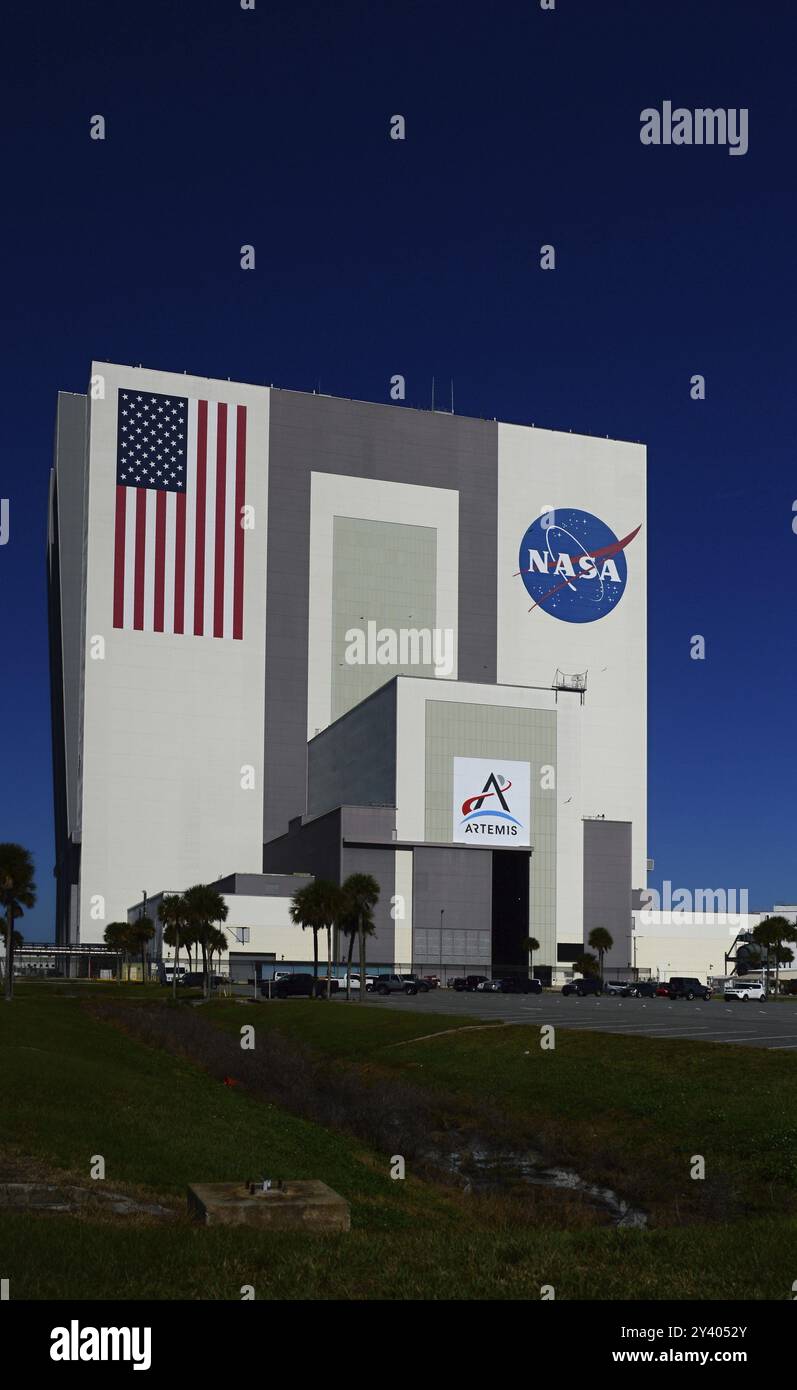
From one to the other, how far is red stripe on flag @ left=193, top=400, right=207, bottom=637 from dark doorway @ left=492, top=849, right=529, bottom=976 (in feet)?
130

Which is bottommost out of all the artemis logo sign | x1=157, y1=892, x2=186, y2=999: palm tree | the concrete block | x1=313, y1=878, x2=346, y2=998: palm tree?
x1=157, y1=892, x2=186, y2=999: palm tree

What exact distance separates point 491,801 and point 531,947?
1356 centimetres

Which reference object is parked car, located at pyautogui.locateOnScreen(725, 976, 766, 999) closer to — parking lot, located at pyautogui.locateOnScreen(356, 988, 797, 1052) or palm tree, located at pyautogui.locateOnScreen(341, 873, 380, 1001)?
palm tree, located at pyautogui.locateOnScreen(341, 873, 380, 1001)

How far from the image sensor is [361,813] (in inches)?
4606

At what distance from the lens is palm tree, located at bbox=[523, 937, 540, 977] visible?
387ft

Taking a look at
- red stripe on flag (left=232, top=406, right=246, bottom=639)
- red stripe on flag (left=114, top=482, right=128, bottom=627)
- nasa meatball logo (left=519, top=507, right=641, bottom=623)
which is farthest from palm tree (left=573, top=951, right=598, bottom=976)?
red stripe on flag (left=114, top=482, right=128, bottom=627)

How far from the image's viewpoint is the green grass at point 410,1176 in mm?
10055

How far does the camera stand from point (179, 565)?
134m

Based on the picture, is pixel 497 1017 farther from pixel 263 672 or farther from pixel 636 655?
pixel 636 655

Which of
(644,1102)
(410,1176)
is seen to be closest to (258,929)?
(644,1102)

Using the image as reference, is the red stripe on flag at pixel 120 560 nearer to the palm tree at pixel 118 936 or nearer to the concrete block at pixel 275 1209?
the palm tree at pixel 118 936

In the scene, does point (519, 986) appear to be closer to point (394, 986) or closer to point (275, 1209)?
point (394, 986)

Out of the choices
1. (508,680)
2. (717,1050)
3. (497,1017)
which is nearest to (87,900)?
(508,680)

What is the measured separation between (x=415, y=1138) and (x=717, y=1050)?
9371mm
